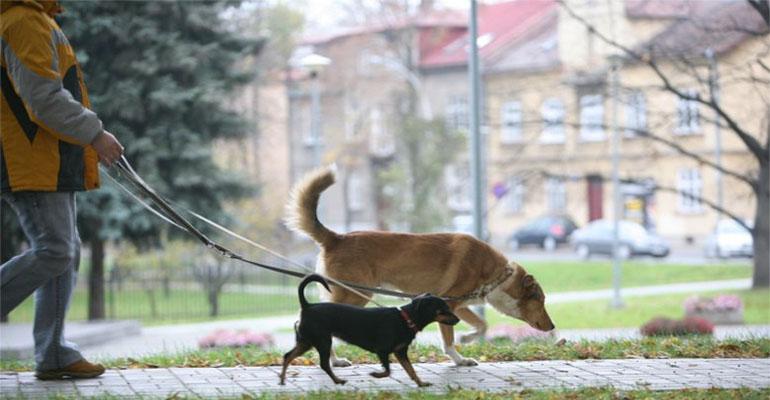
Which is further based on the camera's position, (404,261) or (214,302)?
(214,302)

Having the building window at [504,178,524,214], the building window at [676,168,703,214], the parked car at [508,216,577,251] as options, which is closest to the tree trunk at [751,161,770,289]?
the parked car at [508,216,577,251]

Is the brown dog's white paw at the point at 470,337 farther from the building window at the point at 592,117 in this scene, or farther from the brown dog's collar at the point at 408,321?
the building window at the point at 592,117

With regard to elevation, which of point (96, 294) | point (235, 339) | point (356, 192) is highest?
point (235, 339)

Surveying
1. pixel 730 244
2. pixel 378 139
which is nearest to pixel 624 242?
pixel 730 244

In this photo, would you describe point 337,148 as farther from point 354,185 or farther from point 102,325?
point 102,325

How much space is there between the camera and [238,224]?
86.9 feet

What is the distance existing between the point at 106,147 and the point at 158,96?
59.6 feet

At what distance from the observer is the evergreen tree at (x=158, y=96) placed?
80.5 ft

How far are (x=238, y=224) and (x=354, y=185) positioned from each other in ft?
131

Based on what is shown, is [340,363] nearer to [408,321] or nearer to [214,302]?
[408,321]

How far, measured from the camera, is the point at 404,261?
808 centimetres

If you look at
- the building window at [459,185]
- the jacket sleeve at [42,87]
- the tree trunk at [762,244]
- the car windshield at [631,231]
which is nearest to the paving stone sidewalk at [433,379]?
the jacket sleeve at [42,87]

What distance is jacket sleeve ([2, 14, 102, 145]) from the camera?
682 cm

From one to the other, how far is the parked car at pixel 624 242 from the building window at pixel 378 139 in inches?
547
